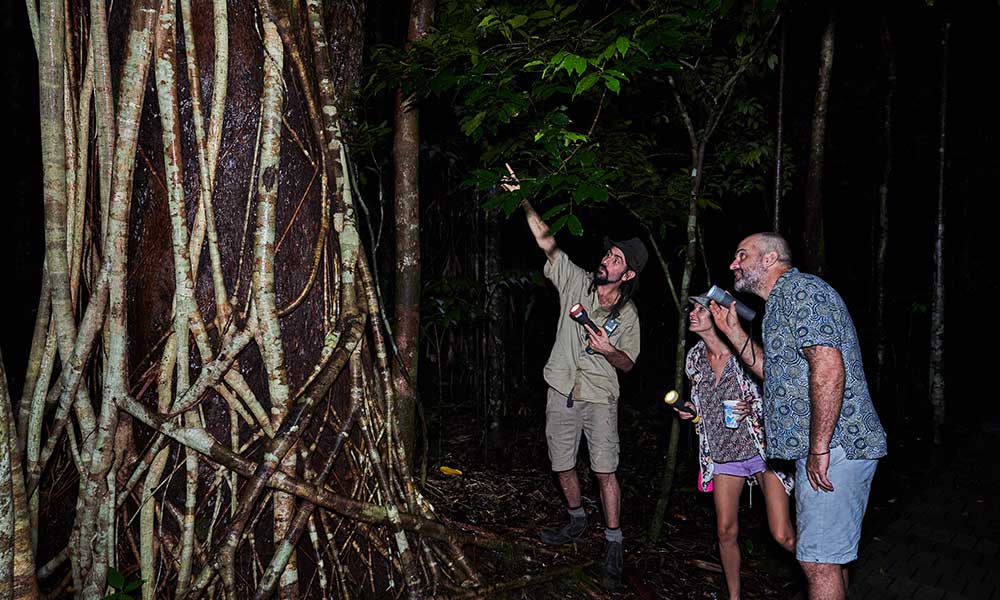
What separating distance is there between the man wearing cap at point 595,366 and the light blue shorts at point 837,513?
4.55 feet

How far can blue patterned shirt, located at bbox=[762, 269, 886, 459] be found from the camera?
10.4 ft

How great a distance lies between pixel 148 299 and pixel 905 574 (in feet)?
15.8

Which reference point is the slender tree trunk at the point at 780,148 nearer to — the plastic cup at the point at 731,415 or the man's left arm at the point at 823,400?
the plastic cup at the point at 731,415

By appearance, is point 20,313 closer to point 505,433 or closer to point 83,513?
point 505,433

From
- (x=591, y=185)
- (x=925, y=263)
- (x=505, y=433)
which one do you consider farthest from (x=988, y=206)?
(x=591, y=185)

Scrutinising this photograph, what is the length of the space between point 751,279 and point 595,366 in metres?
1.28

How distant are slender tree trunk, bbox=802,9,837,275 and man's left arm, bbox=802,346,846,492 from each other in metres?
3.71

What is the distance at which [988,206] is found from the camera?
17281mm

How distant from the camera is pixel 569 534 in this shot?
15.4ft

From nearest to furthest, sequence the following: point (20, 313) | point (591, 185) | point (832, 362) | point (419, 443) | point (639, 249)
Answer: point (832, 362) < point (591, 185) < point (639, 249) < point (419, 443) < point (20, 313)

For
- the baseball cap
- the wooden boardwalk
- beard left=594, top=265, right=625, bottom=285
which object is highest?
the baseball cap

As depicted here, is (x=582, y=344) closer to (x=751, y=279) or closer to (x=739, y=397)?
(x=739, y=397)

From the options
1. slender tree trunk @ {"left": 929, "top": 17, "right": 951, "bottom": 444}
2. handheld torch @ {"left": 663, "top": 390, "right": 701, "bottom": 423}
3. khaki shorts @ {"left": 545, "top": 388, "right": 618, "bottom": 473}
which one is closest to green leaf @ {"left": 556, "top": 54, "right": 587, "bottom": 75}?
handheld torch @ {"left": 663, "top": 390, "right": 701, "bottom": 423}

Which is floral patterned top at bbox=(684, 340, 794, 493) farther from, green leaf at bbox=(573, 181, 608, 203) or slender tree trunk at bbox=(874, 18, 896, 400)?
slender tree trunk at bbox=(874, 18, 896, 400)
